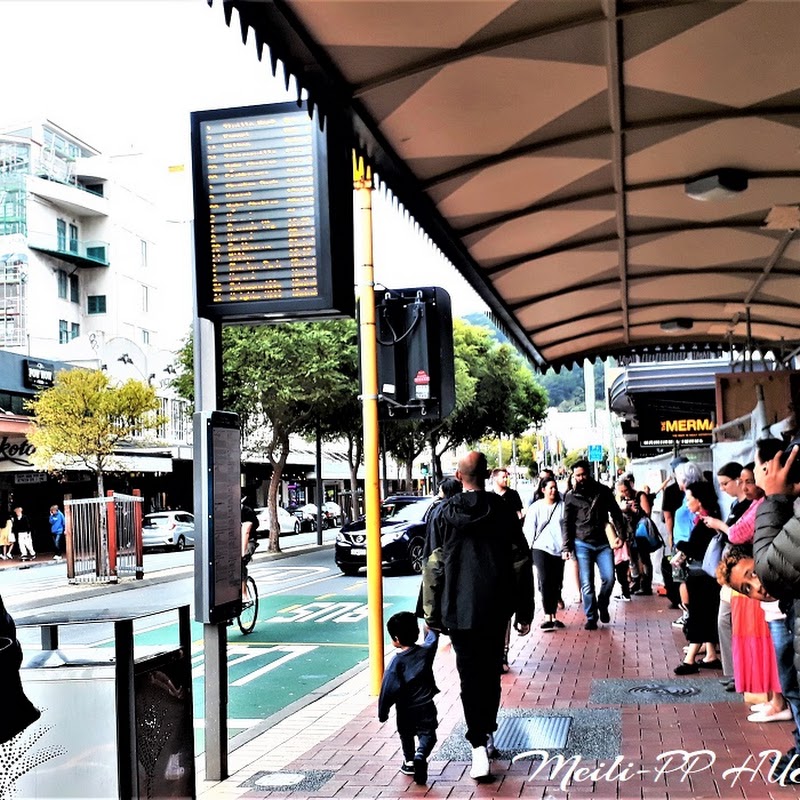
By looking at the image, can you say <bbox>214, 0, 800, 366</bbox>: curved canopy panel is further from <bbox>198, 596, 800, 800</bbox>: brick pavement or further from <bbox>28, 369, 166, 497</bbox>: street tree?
<bbox>28, 369, 166, 497</bbox>: street tree

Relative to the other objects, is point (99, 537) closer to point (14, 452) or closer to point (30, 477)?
point (14, 452)

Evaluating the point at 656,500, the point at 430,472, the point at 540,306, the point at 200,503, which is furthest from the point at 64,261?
the point at 200,503

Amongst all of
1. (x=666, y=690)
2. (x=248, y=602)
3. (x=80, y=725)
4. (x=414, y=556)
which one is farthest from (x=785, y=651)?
(x=414, y=556)

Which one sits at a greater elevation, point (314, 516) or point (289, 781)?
point (289, 781)

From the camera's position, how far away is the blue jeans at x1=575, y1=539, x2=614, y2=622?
11.5 m

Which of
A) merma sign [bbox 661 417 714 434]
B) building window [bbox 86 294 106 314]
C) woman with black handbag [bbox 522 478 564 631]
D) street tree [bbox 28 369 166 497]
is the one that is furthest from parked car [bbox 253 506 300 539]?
woman with black handbag [bbox 522 478 564 631]

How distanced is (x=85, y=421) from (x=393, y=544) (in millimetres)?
16015

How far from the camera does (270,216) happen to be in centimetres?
620

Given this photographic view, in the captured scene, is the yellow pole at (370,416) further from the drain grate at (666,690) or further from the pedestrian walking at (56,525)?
the pedestrian walking at (56,525)

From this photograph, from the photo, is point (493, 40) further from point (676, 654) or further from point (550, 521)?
point (550, 521)

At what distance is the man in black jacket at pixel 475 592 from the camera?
5793mm

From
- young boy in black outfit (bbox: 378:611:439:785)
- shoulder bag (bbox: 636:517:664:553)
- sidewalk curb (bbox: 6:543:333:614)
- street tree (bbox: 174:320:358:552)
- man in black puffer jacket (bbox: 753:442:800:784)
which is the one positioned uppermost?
street tree (bbox: 174:320:358:552)

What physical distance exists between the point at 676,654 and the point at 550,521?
252 cm

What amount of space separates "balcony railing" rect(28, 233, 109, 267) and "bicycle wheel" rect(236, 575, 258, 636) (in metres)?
42.5
